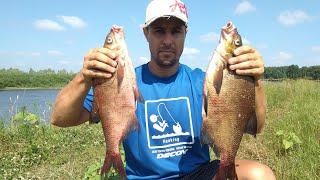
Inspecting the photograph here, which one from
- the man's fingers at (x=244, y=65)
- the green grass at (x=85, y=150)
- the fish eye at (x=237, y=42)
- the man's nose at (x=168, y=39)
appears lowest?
the green grass at (x=85, y=150)

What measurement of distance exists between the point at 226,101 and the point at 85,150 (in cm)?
575

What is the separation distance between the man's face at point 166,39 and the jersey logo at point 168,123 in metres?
0.37

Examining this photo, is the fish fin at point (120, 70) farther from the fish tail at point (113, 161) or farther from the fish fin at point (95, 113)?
the fish tail at point (113, 161)

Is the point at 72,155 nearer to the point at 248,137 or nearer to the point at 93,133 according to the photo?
the point at 93,133

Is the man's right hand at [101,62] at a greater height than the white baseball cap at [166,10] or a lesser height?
lesser

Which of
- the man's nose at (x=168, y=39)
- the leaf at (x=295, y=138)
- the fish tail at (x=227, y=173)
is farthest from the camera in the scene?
the leaf at (x=295, y=138)

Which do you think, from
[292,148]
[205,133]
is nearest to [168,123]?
[205,133]

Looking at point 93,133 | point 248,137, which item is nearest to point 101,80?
point 248,137

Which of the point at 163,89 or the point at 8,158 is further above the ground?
the point at 163,89

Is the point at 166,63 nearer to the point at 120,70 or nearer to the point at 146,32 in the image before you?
the point at 146,32

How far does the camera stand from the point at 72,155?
7.94 m

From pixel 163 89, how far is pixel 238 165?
961mm

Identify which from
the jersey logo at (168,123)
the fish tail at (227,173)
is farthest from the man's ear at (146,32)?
the fish tail at (227,173)

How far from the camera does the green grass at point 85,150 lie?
6051 millimetres
